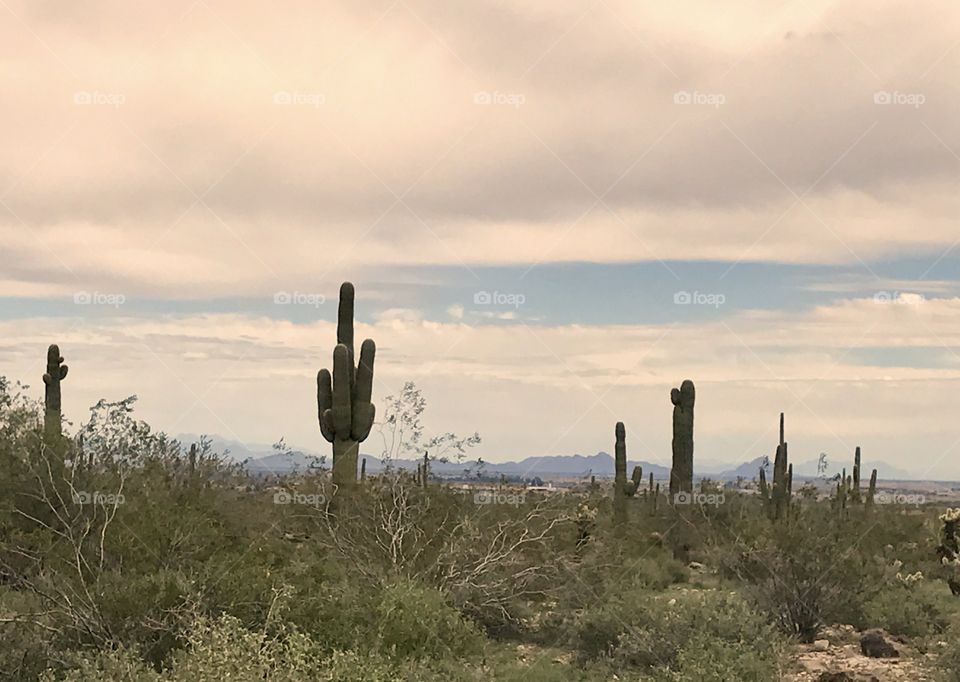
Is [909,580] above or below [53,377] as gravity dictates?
below

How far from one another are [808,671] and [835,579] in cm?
299

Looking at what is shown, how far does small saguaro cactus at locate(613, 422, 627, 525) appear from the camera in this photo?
29.8 metres

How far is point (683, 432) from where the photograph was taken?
26812 mm

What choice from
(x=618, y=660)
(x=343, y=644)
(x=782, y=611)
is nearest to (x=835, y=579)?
(x=782, y=611)

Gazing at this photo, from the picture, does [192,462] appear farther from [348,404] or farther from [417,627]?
[417,627]

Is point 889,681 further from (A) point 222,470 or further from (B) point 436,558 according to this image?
(A) point 222,470

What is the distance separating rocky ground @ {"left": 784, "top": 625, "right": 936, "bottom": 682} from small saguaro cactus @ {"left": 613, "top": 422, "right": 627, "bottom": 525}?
1294 centimetres

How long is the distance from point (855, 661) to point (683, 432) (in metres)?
13.1

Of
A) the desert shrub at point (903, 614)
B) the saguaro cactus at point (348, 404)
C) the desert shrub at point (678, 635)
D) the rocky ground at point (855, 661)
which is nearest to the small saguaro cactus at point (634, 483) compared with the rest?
the saguaro cactus at point (348, 404)

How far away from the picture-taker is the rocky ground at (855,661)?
12.8 m

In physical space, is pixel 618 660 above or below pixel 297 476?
below

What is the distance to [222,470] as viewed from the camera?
64.8 feet

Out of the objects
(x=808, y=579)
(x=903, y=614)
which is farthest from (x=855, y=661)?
(x=903, y=614)

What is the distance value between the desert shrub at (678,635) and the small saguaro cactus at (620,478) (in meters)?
13.6
